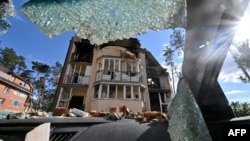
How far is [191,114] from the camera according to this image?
3.78ft

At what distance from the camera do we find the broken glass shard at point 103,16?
3.39 ft

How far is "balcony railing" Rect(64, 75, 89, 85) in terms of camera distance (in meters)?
15.2

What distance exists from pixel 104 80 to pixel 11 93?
22.5 metres

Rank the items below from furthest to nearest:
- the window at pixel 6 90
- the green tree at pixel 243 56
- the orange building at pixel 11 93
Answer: the window at pixel 6 90 < the orange building at pixel 11 93 < the green tree at pixel 243 56

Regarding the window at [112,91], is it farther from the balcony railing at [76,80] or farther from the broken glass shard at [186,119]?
the broken glass shard at [186,119]

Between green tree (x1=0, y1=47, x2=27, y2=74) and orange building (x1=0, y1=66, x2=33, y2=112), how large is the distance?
20.0 feet

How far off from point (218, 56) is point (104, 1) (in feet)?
3.59

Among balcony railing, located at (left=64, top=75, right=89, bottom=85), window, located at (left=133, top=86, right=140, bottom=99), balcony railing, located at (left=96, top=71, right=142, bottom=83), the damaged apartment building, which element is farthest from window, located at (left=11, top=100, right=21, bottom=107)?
window, located at (left=133, top=86, right=140, bottom=99)

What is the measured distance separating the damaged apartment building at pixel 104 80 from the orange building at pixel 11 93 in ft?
51.8

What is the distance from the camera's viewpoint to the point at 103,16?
115 cm

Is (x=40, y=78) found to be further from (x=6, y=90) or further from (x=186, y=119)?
(x=186, y=119)

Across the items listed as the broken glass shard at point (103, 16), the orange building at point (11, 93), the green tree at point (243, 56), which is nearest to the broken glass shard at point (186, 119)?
the broken glass shard at point (103, 16)

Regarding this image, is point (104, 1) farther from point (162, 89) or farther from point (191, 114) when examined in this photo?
point (162, 89)

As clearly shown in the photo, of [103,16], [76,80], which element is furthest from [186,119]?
[76,80]
